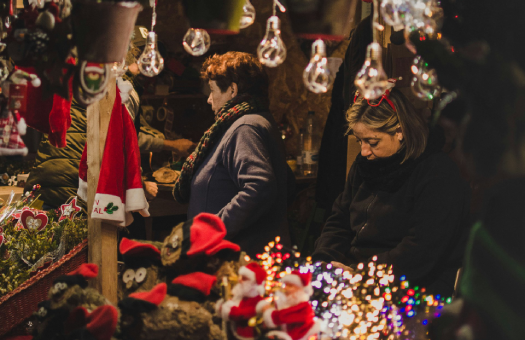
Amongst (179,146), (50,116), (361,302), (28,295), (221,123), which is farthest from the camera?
(179,146)

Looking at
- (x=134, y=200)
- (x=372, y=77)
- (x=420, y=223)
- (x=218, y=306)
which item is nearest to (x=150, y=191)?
(x=134, y=200)

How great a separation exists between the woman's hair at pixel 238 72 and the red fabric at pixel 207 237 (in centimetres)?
120

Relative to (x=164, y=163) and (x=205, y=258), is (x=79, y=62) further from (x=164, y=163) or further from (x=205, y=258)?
(x=164, y=163)

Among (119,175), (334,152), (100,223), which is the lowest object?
(334,152)

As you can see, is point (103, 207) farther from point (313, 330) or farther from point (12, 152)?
point (313, 330)

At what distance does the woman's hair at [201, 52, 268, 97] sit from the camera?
2.15 meters

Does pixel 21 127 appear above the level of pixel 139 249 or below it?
above

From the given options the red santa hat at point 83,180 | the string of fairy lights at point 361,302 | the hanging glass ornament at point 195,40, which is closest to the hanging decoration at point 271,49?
the hanging glass ornament at point 195,40

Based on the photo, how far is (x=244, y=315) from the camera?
873 millimetres

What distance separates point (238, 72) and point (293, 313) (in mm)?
1465

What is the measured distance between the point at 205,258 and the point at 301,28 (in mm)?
489

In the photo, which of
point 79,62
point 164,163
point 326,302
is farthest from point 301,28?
point 164,163

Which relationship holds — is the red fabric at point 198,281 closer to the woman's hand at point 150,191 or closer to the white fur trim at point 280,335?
the white fur trim at point 280,335

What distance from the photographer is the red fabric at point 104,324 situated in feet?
3.09
